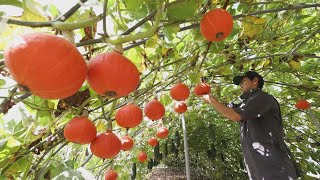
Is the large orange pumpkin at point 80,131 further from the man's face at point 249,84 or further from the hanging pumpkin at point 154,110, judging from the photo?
the man's face at point 249,84

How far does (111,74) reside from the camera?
66 centimetres

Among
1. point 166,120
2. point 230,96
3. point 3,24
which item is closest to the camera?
point 3,24

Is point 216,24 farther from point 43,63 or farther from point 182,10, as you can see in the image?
point 43,63

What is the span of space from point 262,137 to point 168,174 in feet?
21.5

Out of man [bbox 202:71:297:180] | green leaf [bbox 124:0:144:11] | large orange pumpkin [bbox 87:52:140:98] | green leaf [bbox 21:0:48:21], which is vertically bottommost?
man [bbox 202:71:297:180]

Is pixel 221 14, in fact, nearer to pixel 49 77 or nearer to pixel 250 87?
pixel 49 77

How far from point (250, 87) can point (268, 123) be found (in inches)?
18.2

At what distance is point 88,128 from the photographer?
101 cm

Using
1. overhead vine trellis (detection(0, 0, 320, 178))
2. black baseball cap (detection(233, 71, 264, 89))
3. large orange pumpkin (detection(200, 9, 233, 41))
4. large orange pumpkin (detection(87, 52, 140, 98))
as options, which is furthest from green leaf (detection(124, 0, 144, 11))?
black baseball cap (detection(233, 71, 264, 89))

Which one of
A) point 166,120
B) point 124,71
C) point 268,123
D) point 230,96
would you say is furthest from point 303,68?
Answer: point 124,71

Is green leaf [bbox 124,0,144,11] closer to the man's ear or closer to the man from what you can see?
the man

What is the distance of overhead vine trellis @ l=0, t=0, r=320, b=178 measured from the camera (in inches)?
38.8

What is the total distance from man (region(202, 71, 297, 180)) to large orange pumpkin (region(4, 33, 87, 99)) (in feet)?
6.16

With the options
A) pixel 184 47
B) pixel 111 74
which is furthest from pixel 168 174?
pixel 111 74
